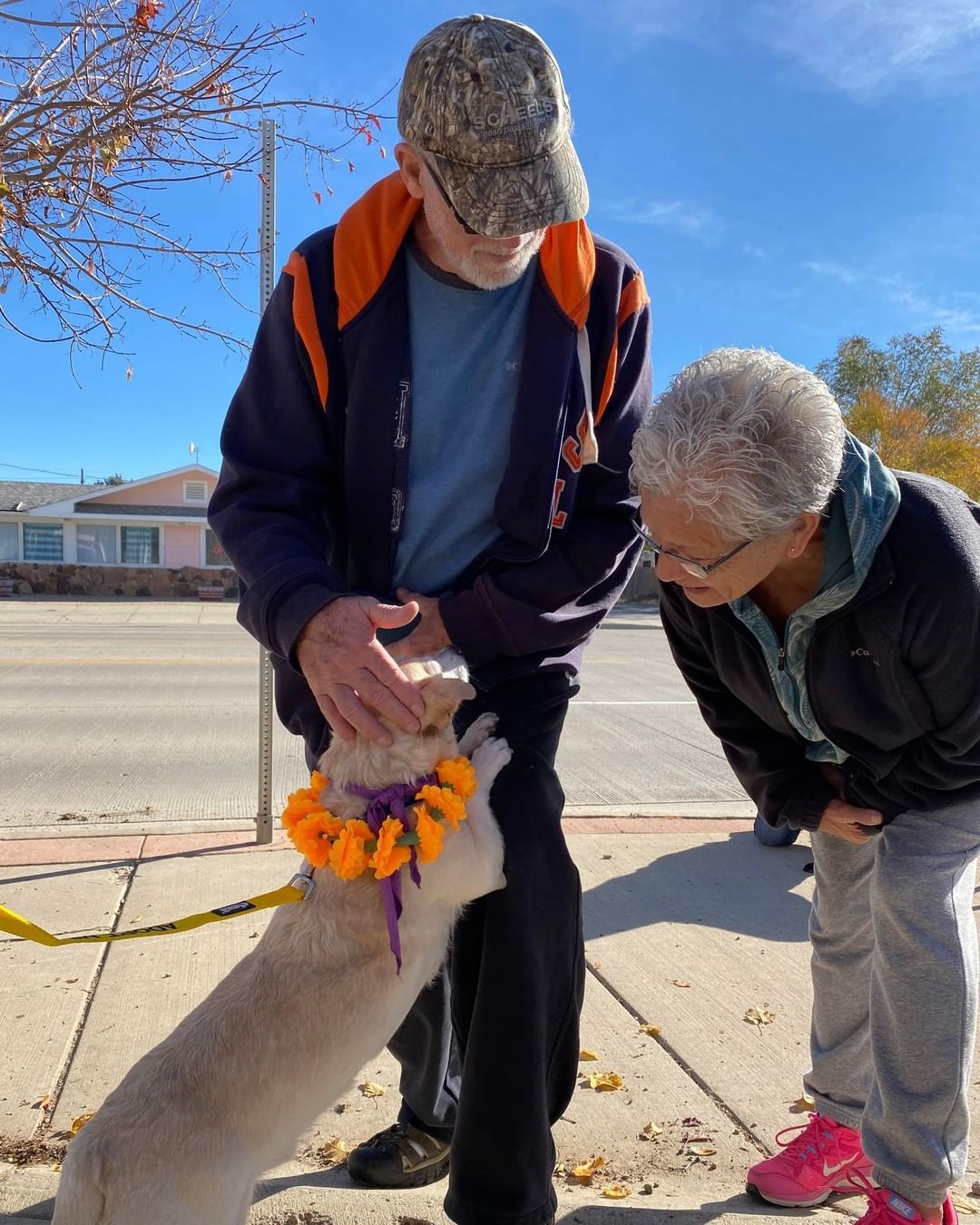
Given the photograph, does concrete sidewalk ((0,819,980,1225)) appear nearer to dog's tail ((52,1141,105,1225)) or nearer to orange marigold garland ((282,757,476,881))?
orange marigold garland ((282,757,476,881))

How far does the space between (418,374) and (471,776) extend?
110cm

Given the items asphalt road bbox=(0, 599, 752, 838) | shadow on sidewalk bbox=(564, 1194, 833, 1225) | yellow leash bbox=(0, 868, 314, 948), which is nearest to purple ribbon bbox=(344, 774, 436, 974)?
yellow leash bbox=(0, 868, 314, 948)

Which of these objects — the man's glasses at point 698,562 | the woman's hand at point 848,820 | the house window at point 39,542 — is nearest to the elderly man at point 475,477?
the man's glasses at point 698,562

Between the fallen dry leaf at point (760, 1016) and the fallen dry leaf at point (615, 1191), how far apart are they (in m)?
1.15

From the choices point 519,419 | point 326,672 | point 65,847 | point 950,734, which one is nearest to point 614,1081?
point 950,734

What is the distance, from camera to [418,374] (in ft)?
8.64

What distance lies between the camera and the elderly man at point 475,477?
2.35 m

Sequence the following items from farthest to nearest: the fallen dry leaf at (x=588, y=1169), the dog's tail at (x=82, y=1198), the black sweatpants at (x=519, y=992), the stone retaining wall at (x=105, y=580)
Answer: the stone retaining wall at (x=105, y=580)
the fallen dry leaf at (x=588, y=1169)
the black sweatpants at (x=519, y=992)
the dog's tail at (x=82, y=1198)

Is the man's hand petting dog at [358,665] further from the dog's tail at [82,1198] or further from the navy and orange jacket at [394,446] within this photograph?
the dog's tail at [82,1198]

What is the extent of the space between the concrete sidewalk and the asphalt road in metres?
1.05

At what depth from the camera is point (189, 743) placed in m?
9.59

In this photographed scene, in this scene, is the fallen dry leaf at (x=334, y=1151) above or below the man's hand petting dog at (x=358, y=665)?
below

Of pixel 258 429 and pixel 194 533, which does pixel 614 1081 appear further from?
pixel 194 533

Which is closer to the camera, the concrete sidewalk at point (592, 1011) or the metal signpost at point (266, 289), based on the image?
the concrete sidewalk at point (592, 1011)
